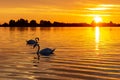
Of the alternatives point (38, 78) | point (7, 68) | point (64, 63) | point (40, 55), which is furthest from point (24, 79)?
point (40, 55)

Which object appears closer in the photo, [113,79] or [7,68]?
[113,79]

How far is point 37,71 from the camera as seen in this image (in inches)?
783

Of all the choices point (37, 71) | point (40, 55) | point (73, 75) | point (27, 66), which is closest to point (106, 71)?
point (73, 75)

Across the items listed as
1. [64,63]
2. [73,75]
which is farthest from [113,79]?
[64,63]

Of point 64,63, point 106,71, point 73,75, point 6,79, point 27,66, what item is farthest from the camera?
point 64,63

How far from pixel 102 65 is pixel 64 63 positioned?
8.92 ft

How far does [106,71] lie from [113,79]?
8.27ft

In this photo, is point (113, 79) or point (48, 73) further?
point (48, 73)

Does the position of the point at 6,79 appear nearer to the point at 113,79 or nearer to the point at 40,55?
the point at 113,79

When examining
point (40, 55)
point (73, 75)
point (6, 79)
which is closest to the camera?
point (6, 79)

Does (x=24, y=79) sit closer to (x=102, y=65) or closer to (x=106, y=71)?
(x=106, y=71)

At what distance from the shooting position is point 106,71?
19641 millimetres

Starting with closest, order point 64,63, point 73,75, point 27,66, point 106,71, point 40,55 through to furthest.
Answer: point 73,75
point 106,71
point 27,66
point 64,63
point 40,55

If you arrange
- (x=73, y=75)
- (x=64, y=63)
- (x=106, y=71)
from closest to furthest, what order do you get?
(x=73, y=75) → (x=106, y=71) → (x=64, y=63)
